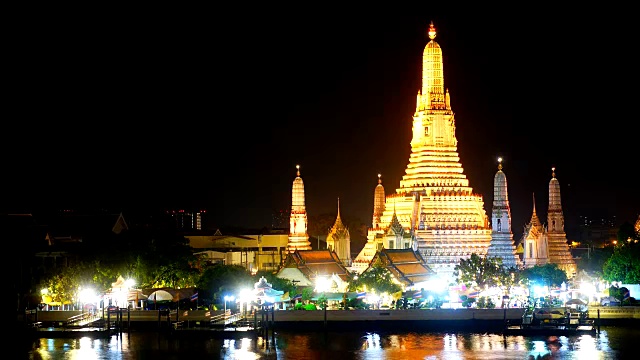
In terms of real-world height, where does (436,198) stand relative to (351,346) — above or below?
above

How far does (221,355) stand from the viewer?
61.0 meters

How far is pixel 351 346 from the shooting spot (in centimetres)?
6359

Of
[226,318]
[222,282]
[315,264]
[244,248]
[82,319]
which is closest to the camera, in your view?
[82,319]

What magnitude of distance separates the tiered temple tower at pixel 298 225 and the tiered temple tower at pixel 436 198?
19.1ft

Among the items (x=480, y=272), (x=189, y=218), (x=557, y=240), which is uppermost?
(x=189, y=218)

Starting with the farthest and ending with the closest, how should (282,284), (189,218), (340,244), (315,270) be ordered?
(189,218), (340,244), (315,270), (282,284)

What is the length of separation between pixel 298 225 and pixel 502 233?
14728 mm

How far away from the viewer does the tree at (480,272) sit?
255 ft

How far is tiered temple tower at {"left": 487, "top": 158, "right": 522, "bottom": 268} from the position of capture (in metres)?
84.3

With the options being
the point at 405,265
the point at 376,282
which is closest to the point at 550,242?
the point at 405,265

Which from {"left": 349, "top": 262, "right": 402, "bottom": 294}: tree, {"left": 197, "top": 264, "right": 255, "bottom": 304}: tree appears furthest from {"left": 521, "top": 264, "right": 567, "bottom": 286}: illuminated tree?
{"left": 197, "top": 264, "right": 255, "bottom": 304}: tree

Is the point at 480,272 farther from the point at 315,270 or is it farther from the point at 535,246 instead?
the point at 315,270

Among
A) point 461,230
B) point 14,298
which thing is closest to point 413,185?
point 461,230

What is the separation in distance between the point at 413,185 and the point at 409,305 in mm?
15626
